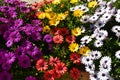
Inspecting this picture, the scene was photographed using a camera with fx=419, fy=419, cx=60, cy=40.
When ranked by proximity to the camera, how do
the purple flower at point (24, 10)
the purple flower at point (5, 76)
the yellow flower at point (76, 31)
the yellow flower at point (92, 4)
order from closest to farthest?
1. the purple flower at point (5, 76)
2. the yellow flower at point (76, 31)
3. the yellow flower at point (92, 4)
4. the purple flower at point (24, 10)

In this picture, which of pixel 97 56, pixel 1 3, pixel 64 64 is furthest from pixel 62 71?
pixel 1 3

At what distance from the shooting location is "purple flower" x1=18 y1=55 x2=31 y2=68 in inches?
191

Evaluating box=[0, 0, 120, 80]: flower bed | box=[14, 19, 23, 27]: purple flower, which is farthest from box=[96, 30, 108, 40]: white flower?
box=[14, 19, 23, 27]: purple flower

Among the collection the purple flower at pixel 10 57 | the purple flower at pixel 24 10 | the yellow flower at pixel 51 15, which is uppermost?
the purple flower at pixel 24 10

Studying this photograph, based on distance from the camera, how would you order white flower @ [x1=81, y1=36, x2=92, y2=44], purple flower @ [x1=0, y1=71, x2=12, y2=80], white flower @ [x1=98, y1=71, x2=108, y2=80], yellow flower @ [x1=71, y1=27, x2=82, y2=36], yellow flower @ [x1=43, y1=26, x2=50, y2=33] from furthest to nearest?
yellow flower @ [x1=43, y1=26, x2=50, y2=33]
yellow flower @ [x1=71, y1=27, x2=82, y2=36]
white flower @ [x1=81, y1=36, x2=92, y2=44]
white flower @ [x1=98, y1=71, x2=108, y2=80]
purple flower @ [x1=0, y1=71, x2=12, y2=80]

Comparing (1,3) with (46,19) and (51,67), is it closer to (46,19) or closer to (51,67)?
(46,19)

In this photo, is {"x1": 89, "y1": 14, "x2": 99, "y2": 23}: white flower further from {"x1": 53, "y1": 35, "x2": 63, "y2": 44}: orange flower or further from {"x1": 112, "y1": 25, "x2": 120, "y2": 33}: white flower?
{"x1": 53, "y1": 35, "x2": 63, "y2": 44}: orange flower

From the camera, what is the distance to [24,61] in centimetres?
486

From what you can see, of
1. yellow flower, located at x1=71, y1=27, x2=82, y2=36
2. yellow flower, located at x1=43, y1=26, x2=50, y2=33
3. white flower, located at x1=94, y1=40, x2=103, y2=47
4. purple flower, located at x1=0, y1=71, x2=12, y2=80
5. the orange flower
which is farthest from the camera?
yellow flower, located at x1=43, y1=26, x2=50, y2=33

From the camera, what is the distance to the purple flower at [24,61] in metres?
4.85

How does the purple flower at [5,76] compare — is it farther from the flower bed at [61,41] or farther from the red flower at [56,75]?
the red flower at [56,75]

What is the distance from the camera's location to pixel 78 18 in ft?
18.3

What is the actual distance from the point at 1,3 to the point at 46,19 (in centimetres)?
79

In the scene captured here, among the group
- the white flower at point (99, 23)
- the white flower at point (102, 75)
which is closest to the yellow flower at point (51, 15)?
the white flower at point (99, 23)
